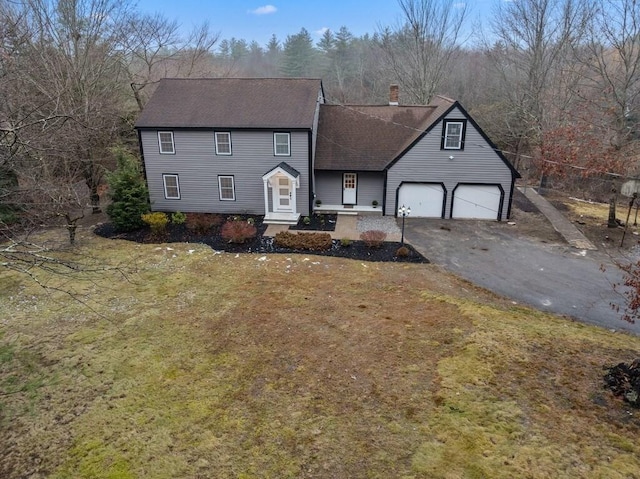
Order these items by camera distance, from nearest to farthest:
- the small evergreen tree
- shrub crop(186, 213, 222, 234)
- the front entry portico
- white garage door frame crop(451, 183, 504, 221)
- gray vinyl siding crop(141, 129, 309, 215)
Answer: shrub crop(186, 213, 222, 234)
the small evergreen tree
the front entry portico
gray vinyl siding crop(141, 129, 309, 215)
white garage door frame crop(451, 183, 504, 221)

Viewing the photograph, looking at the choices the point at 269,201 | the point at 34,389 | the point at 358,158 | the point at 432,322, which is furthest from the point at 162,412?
the point at 358,158

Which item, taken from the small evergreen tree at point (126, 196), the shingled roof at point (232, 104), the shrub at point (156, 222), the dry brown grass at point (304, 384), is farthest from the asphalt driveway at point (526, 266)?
the small evergreen tree at point (126, 196)

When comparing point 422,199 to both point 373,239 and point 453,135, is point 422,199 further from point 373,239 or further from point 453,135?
point 373,239

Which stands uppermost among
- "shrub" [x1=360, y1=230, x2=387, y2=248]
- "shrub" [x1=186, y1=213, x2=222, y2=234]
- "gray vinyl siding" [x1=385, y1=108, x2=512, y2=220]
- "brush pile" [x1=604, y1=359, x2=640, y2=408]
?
"gray vinyl siding" [x1=385, y1=108, x2=512, y2=220]

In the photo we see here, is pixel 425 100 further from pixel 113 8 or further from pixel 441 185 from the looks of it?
Result: pixel 113 8

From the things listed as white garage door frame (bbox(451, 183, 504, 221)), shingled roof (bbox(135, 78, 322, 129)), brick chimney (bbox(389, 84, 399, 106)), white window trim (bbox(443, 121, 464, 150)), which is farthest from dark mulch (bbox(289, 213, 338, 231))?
brick chimney (bbox(389, 84, 399, 106))

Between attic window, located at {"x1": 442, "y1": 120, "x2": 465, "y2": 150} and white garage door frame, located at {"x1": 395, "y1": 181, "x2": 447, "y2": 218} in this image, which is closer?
attic window, located at {"x1": 442, "y1": 120, "x2": 465, "y2": 150}

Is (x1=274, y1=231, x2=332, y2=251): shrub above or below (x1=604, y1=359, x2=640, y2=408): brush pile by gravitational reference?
above

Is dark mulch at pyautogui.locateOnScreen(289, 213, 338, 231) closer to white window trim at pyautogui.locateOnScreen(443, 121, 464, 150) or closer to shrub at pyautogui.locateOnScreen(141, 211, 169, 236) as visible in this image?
shrub at pyautogui.locateOnScreen(141, 211, 169, 236)
